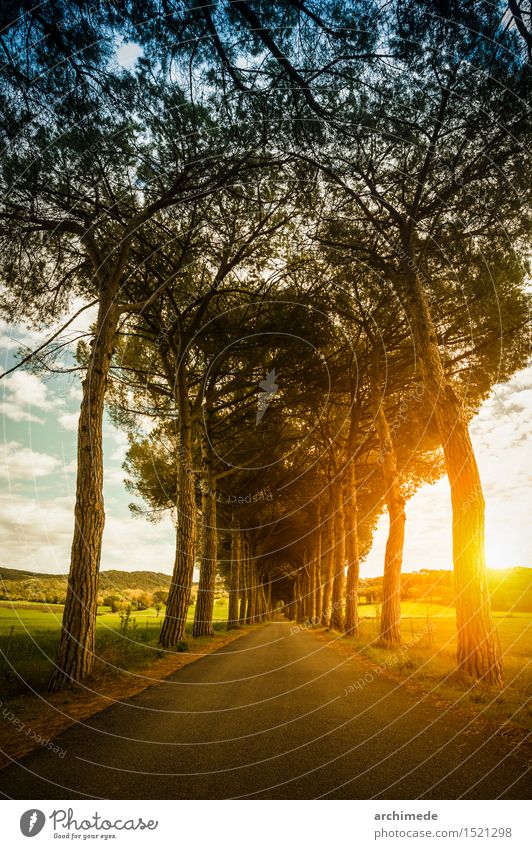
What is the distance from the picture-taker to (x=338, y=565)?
21.8 meters

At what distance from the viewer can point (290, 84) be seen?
754 cm

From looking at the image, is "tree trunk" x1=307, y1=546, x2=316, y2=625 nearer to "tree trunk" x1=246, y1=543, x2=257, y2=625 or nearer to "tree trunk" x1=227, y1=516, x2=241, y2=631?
"tree trunk" x1=246, y1=543, x2=257, y2=625

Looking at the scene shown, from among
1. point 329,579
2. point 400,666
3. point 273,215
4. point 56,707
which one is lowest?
point 400,666

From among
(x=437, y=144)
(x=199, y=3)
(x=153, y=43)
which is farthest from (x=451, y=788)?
(x=437, y=144)

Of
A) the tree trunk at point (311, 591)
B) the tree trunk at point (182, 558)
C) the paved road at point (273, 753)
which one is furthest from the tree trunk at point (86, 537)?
the tree trunk at point (311, 591)

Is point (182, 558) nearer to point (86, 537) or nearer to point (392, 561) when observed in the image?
point (86, 537)

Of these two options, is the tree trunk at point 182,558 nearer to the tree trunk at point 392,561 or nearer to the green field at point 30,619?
the green field at point 30,619

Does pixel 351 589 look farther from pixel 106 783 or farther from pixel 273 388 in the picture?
pixel 106 783

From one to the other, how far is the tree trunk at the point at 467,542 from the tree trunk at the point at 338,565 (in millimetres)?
12843

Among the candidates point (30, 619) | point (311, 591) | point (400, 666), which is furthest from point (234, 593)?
point (400, 666)

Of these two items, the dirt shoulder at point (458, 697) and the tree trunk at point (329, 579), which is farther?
the tree trunk at point (329, 579)

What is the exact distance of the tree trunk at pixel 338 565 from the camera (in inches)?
806

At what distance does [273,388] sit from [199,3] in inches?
491

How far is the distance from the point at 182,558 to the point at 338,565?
1115cm
